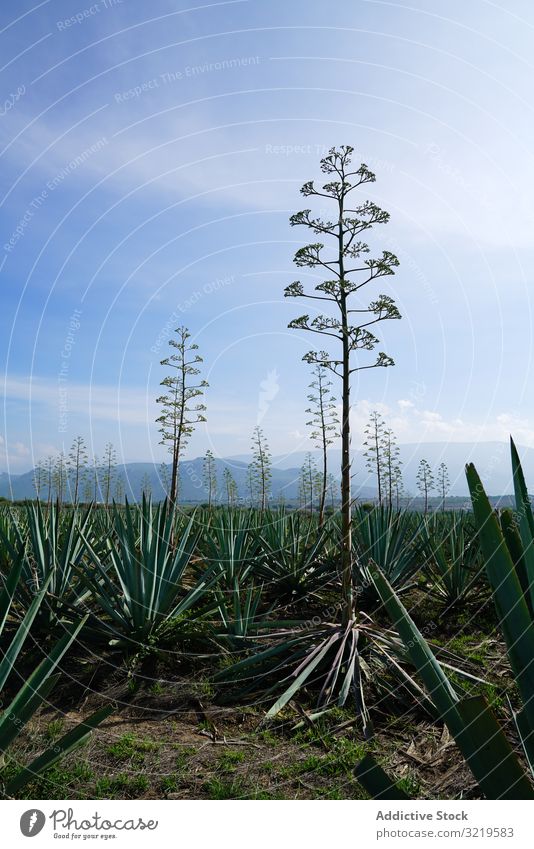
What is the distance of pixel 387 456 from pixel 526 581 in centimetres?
2463

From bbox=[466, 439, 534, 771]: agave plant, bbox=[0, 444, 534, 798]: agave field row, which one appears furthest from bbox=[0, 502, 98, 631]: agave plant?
bbox=[466, 439, 534, 771]: agave plant

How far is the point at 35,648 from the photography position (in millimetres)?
5309

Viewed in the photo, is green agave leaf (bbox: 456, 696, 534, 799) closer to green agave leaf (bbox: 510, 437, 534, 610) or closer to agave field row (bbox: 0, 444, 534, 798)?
agave field row (bbox: 0, 444, 534, 798)

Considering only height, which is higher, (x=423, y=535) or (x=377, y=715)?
(x=423, y=535)

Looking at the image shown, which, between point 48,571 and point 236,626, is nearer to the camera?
point 236,626

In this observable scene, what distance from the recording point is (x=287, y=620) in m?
5.24

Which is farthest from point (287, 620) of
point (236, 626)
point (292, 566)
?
point (292, 566)

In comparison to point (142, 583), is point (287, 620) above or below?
below

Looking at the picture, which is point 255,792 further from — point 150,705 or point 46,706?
point 46,706

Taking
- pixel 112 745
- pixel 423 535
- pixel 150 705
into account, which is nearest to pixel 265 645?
pixel 150 705

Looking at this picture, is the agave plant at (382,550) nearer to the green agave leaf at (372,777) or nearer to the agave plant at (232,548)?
Answer: the agave plant at (232,548)

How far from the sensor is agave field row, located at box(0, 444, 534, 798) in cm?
140

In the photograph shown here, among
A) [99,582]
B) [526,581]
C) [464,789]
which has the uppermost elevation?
[526,581]

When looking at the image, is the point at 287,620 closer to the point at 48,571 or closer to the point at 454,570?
the point at 48,571
